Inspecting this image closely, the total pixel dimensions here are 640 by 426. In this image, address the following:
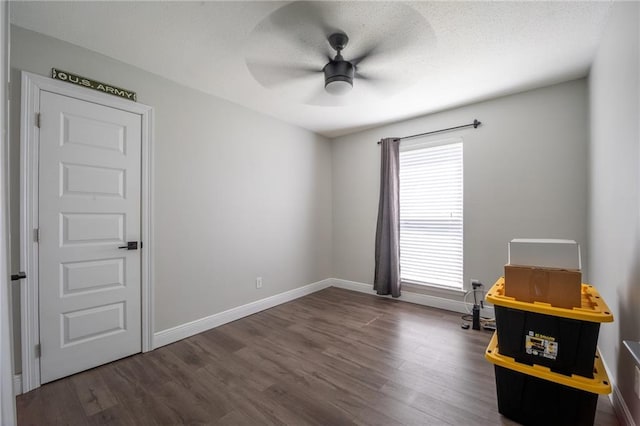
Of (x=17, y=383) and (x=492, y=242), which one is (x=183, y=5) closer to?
(x=17, y=383)

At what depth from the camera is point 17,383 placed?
179 centimetres

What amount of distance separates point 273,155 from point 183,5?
2.02 m

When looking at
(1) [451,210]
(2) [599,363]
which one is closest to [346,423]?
(2) [599,363]

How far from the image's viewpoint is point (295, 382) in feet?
6.37

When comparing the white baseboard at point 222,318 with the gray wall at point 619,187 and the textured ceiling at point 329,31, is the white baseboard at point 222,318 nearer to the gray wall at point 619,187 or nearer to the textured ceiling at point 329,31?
the textured ceiling at point 329,31

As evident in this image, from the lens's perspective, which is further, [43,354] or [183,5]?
[43,354]

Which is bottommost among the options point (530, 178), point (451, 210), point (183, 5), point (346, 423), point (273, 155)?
point (346, 423)

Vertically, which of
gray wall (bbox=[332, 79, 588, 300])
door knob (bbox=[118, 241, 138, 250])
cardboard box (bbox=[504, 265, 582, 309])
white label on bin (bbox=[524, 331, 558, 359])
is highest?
gray wall (bbox=[332, 79, 588, 300])

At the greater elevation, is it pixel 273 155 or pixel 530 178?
pixel 273 155

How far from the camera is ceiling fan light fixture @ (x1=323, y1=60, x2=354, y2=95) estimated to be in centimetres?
188

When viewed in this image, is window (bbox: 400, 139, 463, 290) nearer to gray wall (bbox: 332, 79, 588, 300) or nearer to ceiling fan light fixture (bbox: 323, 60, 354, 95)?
gray wall (bbox: 332, 79, 588, 300)

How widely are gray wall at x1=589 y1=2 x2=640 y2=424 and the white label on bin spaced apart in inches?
14.9

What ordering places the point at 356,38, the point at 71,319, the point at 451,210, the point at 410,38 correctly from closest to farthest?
the point at 410,38, the point at 356,38, the point at 71,319, the point at 451,210

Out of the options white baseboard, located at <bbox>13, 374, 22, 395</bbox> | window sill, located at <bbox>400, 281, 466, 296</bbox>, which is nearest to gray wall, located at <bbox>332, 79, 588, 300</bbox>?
window sill, located at <bbox>400, 281, 466, 296</bbox>
